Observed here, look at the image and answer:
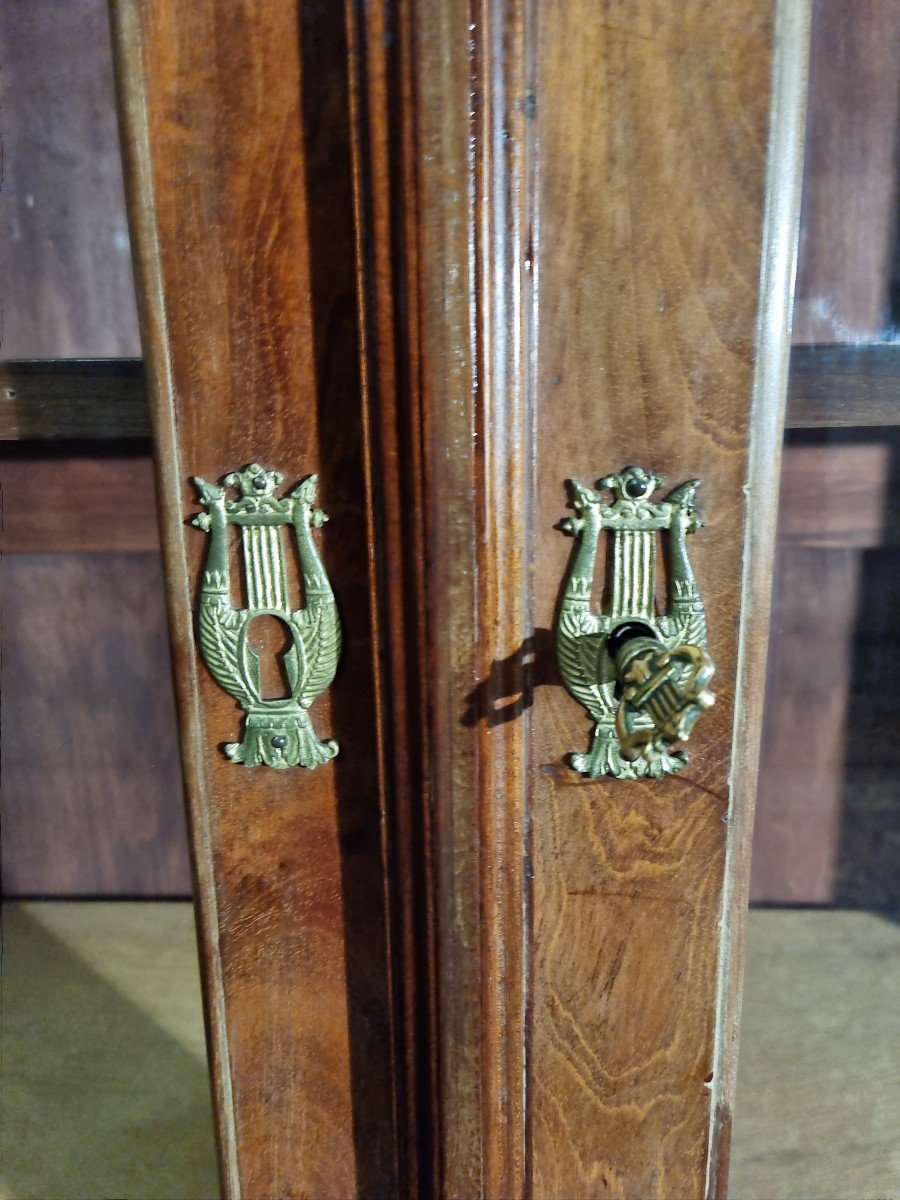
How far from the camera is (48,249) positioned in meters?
0.79

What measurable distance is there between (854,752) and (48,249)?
2.69 ft

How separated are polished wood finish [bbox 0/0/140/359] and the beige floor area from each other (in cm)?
62

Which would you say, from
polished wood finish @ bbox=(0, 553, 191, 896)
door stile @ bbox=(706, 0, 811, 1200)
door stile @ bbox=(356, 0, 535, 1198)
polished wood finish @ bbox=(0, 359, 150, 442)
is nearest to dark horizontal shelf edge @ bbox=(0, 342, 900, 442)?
polished wood finish @ bbox=(0, 359, 150, 442)

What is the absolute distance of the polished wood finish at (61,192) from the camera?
2.44 ft

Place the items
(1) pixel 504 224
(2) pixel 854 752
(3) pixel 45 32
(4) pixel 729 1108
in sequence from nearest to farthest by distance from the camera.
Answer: (1) pixel 504 224 < (4) pixel 729 1108 < (2) pixel 854 752 < (3) pixel 45 32

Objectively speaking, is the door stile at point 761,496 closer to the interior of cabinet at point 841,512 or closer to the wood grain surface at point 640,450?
the wood grain surface at point 640,450

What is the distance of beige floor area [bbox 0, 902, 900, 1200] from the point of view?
62cm

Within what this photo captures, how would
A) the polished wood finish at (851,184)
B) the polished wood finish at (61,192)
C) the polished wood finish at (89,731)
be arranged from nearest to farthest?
the polished wood finish at (851,184), the polished wood finish at (61,192), the polished wood finish at (89,731)

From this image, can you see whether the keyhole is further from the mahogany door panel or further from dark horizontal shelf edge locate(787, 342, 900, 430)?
dark horizontal shelf edge locate(787, 342, 900, 430)

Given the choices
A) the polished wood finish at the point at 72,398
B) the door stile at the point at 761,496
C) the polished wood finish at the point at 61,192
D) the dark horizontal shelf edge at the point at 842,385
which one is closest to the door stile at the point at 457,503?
the door stile at the point at 761,496

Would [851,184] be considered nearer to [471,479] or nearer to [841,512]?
[841,512]

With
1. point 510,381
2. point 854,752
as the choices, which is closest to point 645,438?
point 510,381

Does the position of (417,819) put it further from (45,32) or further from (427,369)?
(45,32)

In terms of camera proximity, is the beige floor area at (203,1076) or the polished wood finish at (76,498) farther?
the polished wood finish at (76,498)
